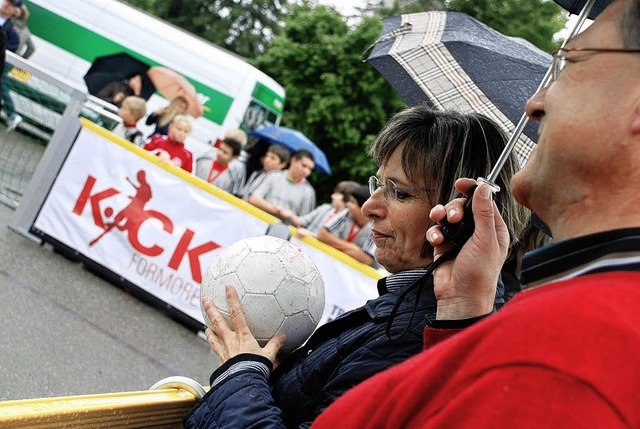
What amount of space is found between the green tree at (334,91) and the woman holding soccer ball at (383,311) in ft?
70.8

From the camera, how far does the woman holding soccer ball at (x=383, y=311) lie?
6.99 ft

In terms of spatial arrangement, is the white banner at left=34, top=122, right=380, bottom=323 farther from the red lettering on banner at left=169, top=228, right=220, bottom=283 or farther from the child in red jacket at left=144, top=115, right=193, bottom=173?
the child in red jacket at left=144, top=115, right=193, bottom=173

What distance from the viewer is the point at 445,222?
2.02m

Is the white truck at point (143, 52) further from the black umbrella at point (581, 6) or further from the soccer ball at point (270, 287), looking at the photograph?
the black umbrella at point (581, 6)

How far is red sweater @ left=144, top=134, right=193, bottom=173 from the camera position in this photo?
921 centimetres

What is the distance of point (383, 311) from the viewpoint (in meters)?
2.34

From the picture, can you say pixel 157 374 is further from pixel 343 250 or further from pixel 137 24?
pixel 137 24

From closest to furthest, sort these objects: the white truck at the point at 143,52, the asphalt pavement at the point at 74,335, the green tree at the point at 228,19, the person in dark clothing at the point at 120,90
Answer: the asphalt pavement at the point at 74,335 < the person in dark clothing at the point at 120,90 < the white truck at the point at 143,52 < the green tree at the point at 228,19

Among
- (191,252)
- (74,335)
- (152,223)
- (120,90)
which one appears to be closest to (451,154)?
(74,335)

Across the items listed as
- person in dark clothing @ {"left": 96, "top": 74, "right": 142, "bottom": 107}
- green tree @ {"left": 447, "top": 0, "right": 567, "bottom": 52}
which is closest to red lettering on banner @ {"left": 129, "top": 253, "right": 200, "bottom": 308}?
person in dark clothing @ {"left": 96, "top": 74, "right": 142, "bottom": 107}

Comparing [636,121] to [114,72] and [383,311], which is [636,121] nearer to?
[383,311]

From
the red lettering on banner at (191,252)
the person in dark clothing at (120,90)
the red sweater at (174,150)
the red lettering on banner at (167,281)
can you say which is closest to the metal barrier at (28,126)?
the red sweater at (174,150)

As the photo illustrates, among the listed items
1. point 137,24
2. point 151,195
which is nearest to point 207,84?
point 137,24

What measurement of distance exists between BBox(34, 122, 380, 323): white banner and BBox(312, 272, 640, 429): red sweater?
6.28 meters
